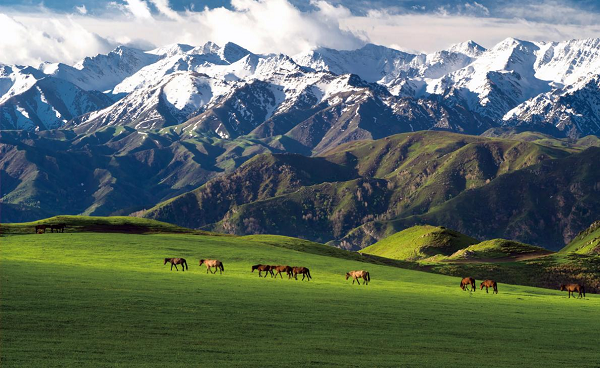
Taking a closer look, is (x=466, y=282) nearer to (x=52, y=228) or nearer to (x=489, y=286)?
(x=489, y=286)

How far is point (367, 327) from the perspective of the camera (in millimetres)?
52688

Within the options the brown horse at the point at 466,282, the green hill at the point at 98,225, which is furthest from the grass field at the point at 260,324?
the green hill at the point at 98,225

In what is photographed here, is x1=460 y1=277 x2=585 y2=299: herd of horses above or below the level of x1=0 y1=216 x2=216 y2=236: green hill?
below

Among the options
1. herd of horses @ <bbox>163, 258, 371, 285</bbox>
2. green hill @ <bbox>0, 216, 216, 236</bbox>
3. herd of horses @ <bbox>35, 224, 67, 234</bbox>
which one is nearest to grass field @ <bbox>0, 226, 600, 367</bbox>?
herd of horses @ <bbox>163, 258, 371, 285</bbox>

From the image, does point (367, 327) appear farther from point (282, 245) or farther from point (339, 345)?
point (282, 245)

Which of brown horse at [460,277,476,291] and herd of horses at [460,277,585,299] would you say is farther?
brown horse at [460,277,476,291]

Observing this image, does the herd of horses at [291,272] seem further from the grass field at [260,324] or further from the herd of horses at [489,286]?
the grass field at [260,324]

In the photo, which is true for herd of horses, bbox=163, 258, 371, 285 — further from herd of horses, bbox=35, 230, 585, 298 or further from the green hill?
the green hill

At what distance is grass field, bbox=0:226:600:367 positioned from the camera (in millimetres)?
40531

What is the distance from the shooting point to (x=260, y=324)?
167 ft

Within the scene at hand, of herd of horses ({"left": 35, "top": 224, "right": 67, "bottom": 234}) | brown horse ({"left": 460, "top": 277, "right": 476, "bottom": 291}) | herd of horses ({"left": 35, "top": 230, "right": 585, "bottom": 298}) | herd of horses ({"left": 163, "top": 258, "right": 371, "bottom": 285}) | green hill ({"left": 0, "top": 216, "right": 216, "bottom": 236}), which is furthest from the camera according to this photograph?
green hill ({"left": 0, "top": 216, "right": 216, "bottom": 236})

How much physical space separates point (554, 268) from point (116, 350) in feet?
506

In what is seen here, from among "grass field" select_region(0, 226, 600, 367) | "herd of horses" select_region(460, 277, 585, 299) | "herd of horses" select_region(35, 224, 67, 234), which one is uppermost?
"herd of horses" select_region(35, 224, 67, 234)

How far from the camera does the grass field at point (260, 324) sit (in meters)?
40.5
